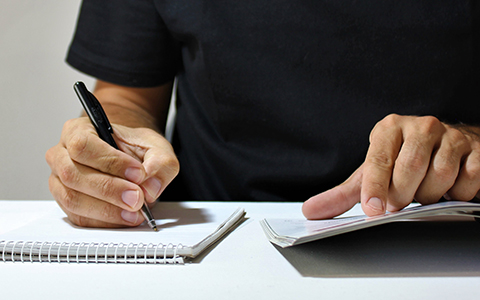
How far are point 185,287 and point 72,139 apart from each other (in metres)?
0.32

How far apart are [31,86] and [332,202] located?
4.62ft

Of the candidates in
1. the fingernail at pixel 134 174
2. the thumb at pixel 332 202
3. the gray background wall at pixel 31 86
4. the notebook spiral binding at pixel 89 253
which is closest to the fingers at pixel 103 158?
the fingernail at pixel 134 174

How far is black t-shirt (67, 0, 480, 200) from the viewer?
2.48 ft

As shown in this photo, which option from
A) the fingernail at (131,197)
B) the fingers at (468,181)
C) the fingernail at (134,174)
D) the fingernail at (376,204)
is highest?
the fingers at (468,181)

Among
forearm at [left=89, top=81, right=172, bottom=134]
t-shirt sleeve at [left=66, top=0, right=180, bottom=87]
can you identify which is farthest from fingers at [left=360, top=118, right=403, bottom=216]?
t-shirt sleeve at [left=66, top=0, right=180, bottom=87]

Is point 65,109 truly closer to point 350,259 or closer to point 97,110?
point 97,110

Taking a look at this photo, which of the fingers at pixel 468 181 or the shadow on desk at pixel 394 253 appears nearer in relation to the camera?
the shadow on desk at pixel 394 253

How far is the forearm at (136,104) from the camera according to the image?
34.1 inches

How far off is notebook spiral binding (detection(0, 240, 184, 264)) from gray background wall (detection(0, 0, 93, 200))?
4.01 ft

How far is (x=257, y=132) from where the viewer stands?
85 cm

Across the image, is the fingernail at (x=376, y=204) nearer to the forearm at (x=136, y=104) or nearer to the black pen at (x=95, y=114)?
the black pen at (x=95, y=114)

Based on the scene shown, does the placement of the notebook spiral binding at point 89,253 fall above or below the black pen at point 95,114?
below

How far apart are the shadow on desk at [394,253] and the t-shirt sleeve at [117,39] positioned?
2.37ft

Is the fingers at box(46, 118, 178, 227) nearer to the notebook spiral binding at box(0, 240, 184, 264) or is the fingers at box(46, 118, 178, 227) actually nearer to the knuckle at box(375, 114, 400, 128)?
the notebook spiral binding at box(0, 240, 184, 264)
